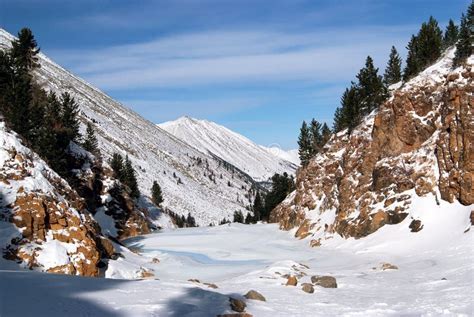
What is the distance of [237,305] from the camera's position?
1476cm

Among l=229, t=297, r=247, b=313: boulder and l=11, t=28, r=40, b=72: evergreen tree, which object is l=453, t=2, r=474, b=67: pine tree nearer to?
l=229, t=297, r=247, b=313: boulder

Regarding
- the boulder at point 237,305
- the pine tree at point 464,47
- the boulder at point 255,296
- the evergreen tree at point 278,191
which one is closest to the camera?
the boulder at point 237,305

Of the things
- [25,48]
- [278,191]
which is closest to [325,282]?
[25,48]

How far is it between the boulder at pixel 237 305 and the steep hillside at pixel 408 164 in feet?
68.2

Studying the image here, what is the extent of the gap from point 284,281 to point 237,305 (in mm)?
7405

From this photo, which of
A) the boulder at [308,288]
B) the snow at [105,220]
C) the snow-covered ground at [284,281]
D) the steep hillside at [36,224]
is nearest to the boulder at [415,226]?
the snow-covered ground at [284,281]

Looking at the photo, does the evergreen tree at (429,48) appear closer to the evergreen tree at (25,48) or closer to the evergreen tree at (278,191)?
the evergreen tree at (25,48)

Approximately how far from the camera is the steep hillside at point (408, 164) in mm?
31734

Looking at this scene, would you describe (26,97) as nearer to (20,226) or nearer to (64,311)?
(20,226)

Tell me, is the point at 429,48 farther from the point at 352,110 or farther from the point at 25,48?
the point at 25,48

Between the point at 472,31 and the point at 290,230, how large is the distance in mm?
31562

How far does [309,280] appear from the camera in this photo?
2208 centimetres

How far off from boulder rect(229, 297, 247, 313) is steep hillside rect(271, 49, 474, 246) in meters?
20.8

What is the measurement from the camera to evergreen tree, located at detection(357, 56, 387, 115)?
54.0 meters
